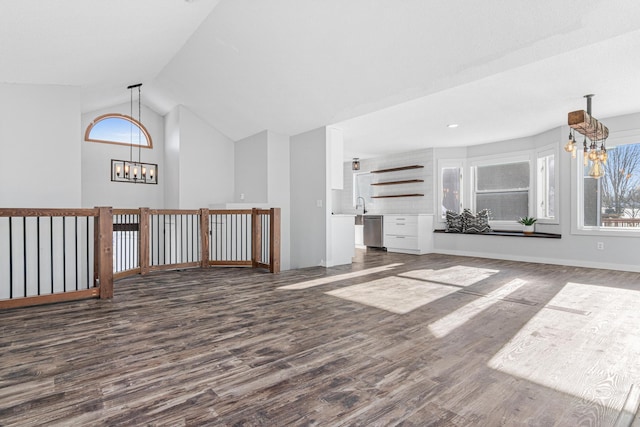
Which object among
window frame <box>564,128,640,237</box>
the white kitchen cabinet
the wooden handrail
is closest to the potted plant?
window frame <box>564,128,640,237</box>

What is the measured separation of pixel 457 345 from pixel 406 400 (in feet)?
2.89

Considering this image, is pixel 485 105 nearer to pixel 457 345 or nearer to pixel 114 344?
pixel 457 345

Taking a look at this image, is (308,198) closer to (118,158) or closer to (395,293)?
(395,293)

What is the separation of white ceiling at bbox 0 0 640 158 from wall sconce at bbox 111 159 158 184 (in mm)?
1323

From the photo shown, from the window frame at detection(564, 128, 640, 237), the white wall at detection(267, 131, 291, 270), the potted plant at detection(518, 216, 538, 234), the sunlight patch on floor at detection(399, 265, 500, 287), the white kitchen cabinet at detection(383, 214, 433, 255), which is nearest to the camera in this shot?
the sunlight patch on floor at detection(399, 265, 500, 287)

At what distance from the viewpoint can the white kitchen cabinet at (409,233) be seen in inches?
302

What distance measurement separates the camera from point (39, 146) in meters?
4.58

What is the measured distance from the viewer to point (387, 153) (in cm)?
878

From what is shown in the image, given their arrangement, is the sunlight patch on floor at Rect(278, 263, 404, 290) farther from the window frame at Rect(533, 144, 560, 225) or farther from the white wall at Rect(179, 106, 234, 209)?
the white wall at Rect(179, 106, 234, 209)

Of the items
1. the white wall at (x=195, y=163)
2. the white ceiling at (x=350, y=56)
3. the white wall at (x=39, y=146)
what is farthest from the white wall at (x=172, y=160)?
the white wall at (x=39, y=146)

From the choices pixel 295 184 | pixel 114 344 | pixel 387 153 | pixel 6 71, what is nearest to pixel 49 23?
pixel 6 71

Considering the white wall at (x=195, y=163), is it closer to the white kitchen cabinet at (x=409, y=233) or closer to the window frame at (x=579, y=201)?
the white kitchen cabinet at (x=409, y=233)

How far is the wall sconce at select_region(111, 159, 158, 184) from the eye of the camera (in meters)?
6.83

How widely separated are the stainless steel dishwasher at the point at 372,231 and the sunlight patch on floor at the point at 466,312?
427 centimetres
